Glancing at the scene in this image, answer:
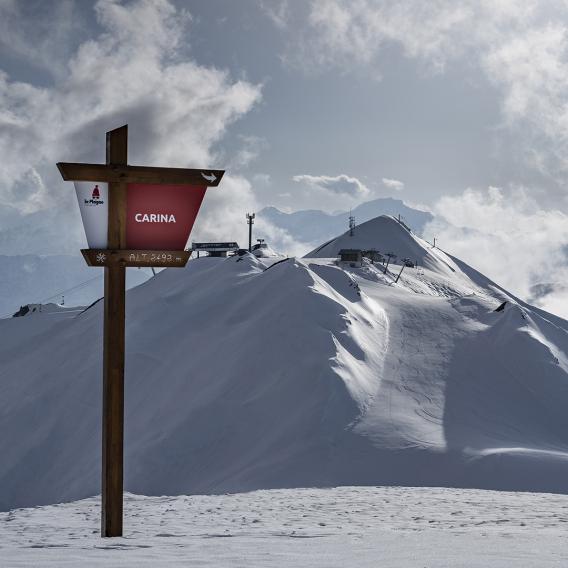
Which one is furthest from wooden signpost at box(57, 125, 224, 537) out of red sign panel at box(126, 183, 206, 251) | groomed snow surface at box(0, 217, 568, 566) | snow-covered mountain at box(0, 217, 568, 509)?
snow-covered mountain at box(0, 217, 568, 509)

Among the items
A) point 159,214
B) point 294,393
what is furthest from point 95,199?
point 294,393

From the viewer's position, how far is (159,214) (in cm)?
1162

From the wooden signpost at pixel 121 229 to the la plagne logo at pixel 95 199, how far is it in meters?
0.02

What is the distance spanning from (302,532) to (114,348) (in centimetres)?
423

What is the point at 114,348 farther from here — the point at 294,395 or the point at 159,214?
the point at 294,395

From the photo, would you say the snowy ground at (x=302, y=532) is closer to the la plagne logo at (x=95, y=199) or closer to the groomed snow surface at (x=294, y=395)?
the groomed snow surface at (x=294, y=395)

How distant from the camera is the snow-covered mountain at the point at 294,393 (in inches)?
1237

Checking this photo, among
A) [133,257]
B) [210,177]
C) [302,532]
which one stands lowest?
[302,532]

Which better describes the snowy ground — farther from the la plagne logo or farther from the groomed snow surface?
the la plagne logo

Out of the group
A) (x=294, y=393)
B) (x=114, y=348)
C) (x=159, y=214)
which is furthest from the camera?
(x=294, y=393)

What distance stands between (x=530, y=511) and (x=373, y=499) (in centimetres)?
378

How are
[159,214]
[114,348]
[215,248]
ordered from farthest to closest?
[215,248], [159,214], [114,348]

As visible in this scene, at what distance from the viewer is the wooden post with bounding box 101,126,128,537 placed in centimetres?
1116

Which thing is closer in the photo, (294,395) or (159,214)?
(159,214)
